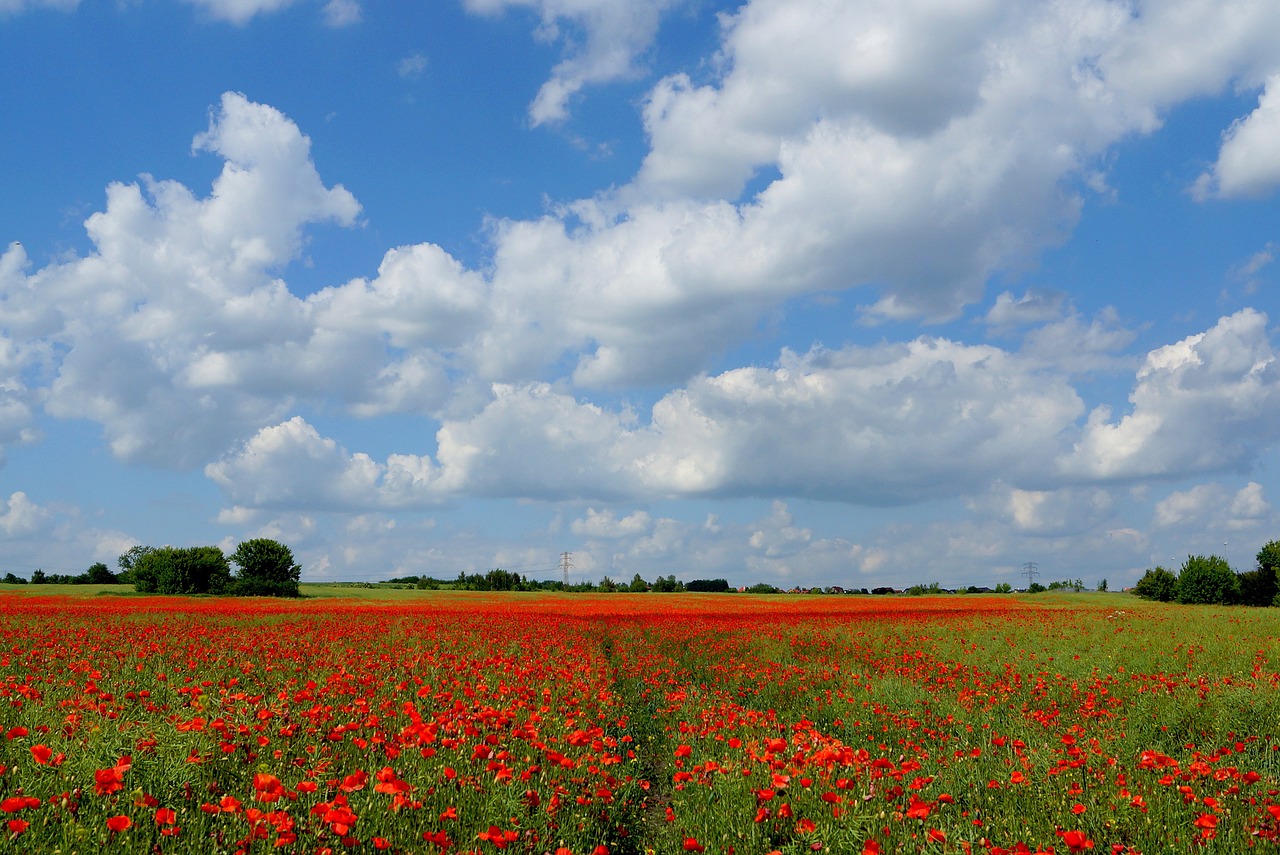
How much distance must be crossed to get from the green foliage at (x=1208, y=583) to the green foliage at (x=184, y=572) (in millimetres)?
81220

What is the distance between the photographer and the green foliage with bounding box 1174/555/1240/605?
65.6 meters

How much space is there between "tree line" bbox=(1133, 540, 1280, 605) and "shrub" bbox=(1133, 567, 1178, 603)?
86 cm

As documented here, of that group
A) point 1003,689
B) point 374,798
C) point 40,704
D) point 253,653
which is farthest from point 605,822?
point 253,653

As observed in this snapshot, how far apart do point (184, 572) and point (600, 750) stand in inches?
2974

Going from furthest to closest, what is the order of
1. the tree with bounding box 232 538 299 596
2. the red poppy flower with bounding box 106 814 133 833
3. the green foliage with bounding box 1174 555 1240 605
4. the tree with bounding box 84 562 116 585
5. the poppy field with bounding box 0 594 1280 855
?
the tree with bounding box 84 562 116 585, the tree with bounding box 232 538 299 596, the green foliage with bounding box 1174 555 1240 605, the poppy field with bounding box 0 594 1280 855, the red poppy flower with bounding box 106 814 133 833

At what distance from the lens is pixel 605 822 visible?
695 cm

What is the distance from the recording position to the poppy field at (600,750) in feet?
18.3

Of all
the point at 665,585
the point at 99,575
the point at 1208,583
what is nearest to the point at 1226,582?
the point at 1208,583

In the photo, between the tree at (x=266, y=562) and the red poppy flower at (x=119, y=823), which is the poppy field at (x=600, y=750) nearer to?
the red poppy flower at (x=119, y=823)

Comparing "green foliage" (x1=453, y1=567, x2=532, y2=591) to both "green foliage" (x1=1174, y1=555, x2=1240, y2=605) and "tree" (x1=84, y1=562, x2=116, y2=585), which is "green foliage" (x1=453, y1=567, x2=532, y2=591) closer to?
"tree" (x1=84, y1=562, x2=116, y2=585)

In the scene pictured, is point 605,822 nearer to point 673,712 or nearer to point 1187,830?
point 1187,830

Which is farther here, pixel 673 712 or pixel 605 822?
pixel 673 712

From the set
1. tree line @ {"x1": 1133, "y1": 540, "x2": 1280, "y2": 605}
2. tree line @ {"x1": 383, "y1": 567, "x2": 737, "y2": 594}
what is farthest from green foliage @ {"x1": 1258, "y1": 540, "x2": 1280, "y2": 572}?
tree line @ {"x1": 383, "y1": 567, "x2": 737, "y2": 594}

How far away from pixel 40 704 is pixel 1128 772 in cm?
1136
